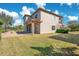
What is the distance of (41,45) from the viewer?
3549 millimetres

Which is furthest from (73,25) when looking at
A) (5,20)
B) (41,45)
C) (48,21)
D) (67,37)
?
(5,20)

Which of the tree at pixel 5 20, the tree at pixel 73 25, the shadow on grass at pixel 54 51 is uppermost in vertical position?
the tree at pixel 5 20

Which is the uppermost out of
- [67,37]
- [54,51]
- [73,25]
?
[73,25]

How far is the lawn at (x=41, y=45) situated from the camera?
350cm

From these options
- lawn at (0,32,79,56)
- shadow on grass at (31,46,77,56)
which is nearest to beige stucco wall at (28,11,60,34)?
lawn at (0,32,79,56)

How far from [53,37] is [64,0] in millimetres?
508

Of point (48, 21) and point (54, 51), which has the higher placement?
point (48, 21)

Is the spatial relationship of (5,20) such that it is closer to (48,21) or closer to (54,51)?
(48,21)

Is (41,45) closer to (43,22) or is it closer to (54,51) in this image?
(54,51)

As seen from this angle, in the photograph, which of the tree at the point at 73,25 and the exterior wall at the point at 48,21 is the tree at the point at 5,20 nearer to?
the exterior wall at the point at 48,21

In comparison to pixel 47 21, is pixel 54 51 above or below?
below

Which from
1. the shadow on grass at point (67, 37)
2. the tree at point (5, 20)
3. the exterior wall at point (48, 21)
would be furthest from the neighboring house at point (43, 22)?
the tree at point (5, 20)

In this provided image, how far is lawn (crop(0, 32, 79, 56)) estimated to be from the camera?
3.50m

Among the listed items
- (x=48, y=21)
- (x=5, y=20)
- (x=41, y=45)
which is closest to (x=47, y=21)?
(x=48, y=21)
